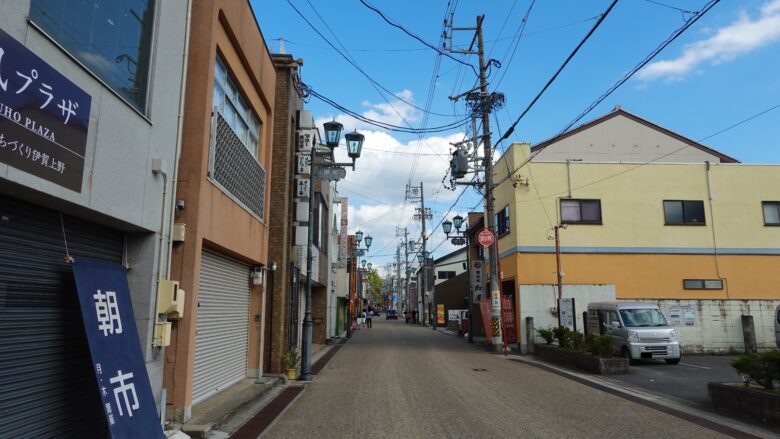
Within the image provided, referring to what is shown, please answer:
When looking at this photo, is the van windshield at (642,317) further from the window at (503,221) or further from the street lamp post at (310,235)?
the street lamp post at (310,235)

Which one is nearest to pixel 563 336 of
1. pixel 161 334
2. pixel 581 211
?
pixel 581 211

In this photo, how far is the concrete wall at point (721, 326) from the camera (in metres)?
20.3

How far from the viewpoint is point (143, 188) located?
21.3 feet

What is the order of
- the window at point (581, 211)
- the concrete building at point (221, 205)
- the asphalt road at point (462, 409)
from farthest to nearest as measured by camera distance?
1. the window at point (581, 211)
2. the concrete building at point (221, 205)
3. the asphalt road at point (462, 409)

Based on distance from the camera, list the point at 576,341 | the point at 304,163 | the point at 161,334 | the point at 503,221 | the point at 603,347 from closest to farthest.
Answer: the point at 161,334 → the point at 603,347 → the point at 304,163 → the point at 576,341 → the point at 503,221

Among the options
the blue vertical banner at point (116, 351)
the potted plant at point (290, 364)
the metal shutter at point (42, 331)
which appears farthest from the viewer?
the potted plant at point (290, 364)

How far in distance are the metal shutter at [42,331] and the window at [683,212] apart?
Answer: 23647 millimetres

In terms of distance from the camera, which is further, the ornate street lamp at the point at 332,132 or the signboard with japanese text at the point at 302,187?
the signboard with japanese text at the point at 302,187

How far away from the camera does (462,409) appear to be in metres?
9.29

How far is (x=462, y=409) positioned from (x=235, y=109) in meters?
7.44

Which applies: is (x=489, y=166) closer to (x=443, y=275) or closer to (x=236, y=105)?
(x=236, y=105)

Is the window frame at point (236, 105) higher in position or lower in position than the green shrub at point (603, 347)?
higher

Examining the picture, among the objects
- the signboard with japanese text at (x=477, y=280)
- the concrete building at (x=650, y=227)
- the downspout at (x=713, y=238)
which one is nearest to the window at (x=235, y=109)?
the concrete building at (x=650, y=227)

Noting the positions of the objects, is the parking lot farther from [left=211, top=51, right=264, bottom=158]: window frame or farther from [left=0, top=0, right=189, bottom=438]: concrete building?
[left=211, top=51, right=264, bottom=158]: window frame
